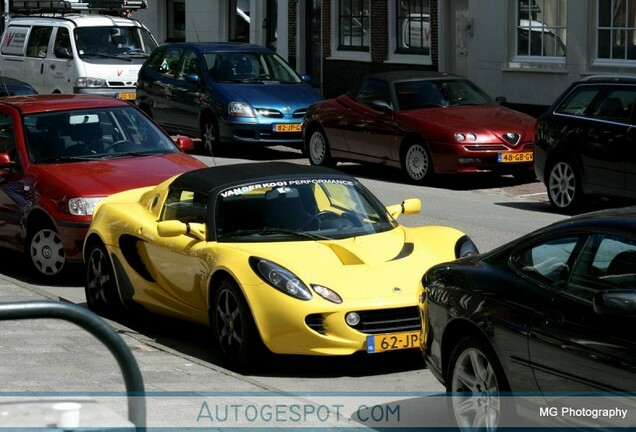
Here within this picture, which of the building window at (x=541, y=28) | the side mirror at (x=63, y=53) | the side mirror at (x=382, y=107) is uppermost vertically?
the building window at (x=541, y=28)

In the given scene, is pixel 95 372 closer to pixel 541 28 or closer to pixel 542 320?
pixel 542 320

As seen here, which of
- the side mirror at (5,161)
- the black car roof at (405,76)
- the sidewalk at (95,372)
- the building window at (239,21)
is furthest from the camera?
the building window at (239,21)

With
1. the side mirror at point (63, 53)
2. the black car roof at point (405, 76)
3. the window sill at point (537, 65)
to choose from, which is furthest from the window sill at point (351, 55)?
the black car roof at point (405, 76)

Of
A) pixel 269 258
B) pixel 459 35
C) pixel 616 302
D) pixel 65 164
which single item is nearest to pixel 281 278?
pixel 269 258

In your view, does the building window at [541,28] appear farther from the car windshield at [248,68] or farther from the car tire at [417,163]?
the car tire at [417,163]

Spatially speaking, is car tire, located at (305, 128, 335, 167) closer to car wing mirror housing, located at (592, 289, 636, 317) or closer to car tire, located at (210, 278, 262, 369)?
car tire, located at (210, 278, 262, 369)

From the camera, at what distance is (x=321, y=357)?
8.81 m

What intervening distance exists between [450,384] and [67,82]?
19.5m

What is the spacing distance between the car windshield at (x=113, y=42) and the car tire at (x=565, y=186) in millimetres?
12001

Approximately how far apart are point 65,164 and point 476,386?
23.0 ft

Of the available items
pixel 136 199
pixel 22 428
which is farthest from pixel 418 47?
pixel 22 428

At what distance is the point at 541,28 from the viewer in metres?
25.5

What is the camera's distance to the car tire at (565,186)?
52.3 feet

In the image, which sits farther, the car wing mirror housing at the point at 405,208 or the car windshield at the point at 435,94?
the car windshield at the point at 435,94
